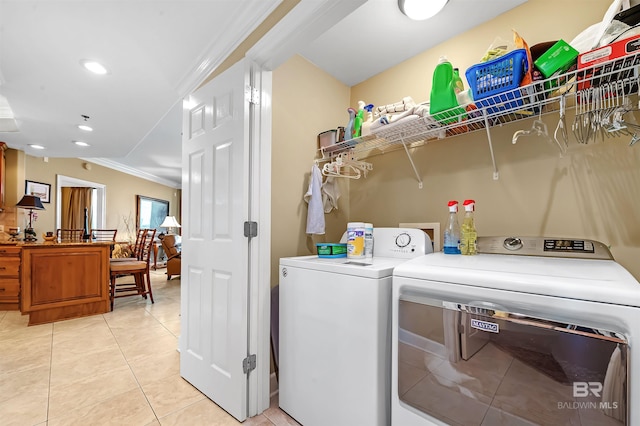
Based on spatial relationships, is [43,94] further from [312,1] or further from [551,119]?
[551,119]

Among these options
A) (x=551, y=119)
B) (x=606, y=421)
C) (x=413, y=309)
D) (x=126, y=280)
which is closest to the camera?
(x=606, y=421)

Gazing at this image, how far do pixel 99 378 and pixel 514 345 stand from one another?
8.00 ft

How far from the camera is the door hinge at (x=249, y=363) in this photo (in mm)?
1492

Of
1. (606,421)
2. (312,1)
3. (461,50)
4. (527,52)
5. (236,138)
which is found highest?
(461,50)

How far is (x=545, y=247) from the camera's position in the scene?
4.40 feet

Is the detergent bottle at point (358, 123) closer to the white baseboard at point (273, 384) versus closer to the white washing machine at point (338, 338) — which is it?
the white washing machine at point (338, 338)

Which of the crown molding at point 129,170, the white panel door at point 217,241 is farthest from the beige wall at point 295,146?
the crown molding at point 129,170

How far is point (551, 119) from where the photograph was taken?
4.77 ft

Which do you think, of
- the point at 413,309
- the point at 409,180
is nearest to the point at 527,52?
the point at 409,180

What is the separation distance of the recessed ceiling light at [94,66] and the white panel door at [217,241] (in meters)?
0.83

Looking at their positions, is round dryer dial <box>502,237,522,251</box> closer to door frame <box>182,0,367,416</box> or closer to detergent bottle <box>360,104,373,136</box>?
detergent bottle <box>360,104,373,136</box>

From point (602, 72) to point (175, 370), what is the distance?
285cm

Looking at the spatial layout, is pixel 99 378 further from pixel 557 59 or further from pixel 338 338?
pixel 557 59

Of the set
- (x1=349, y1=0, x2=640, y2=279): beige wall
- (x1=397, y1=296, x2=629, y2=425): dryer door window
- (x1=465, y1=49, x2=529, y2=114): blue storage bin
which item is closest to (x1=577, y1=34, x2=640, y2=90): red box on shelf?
(x1=465, y1=49, x2=529, y2=114): blue storage bin
